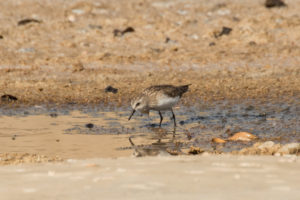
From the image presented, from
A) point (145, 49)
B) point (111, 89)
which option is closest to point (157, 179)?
point (111, 89)

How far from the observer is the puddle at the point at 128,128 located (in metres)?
8.76

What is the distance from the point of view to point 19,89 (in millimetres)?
13203

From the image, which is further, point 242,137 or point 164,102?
point 164,102

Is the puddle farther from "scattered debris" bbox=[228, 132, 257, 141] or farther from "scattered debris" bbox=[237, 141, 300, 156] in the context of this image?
"scattered debris" bbox=[237, 141, 300, 156]

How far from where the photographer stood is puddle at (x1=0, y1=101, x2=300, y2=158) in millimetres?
8758

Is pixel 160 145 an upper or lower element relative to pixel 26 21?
lower

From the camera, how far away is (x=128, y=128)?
10180mm

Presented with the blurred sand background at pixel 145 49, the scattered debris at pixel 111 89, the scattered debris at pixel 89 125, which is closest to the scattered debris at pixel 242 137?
the scattered debris at pixel 89 125

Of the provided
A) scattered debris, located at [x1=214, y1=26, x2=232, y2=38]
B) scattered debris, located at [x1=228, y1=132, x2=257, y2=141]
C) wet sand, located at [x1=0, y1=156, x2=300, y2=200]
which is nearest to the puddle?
scattered debris, located at [x1=228, y1=132, x2=257, y2=141]

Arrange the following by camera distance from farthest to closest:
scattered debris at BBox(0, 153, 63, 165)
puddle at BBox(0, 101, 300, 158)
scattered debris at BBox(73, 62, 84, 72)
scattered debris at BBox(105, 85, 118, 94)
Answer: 1. scattered debris at BBox(73, 62, 84, 72)
2. scattered debris at BBox(105, 85, 118, 94)
3. puddle at BBox(0, 101, 300, 158)
4. scattered debris at BBox(0, 153, 63, 165)

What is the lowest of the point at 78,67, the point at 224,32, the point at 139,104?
the point at 139,104

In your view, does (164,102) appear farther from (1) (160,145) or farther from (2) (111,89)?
(2) (111,89)

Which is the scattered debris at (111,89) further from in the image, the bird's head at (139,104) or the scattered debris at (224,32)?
the scattered debris at (224,32)

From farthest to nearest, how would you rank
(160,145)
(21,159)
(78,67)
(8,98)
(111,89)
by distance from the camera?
(78,67), (111,89), (8,98), (160,145), (21,159)
